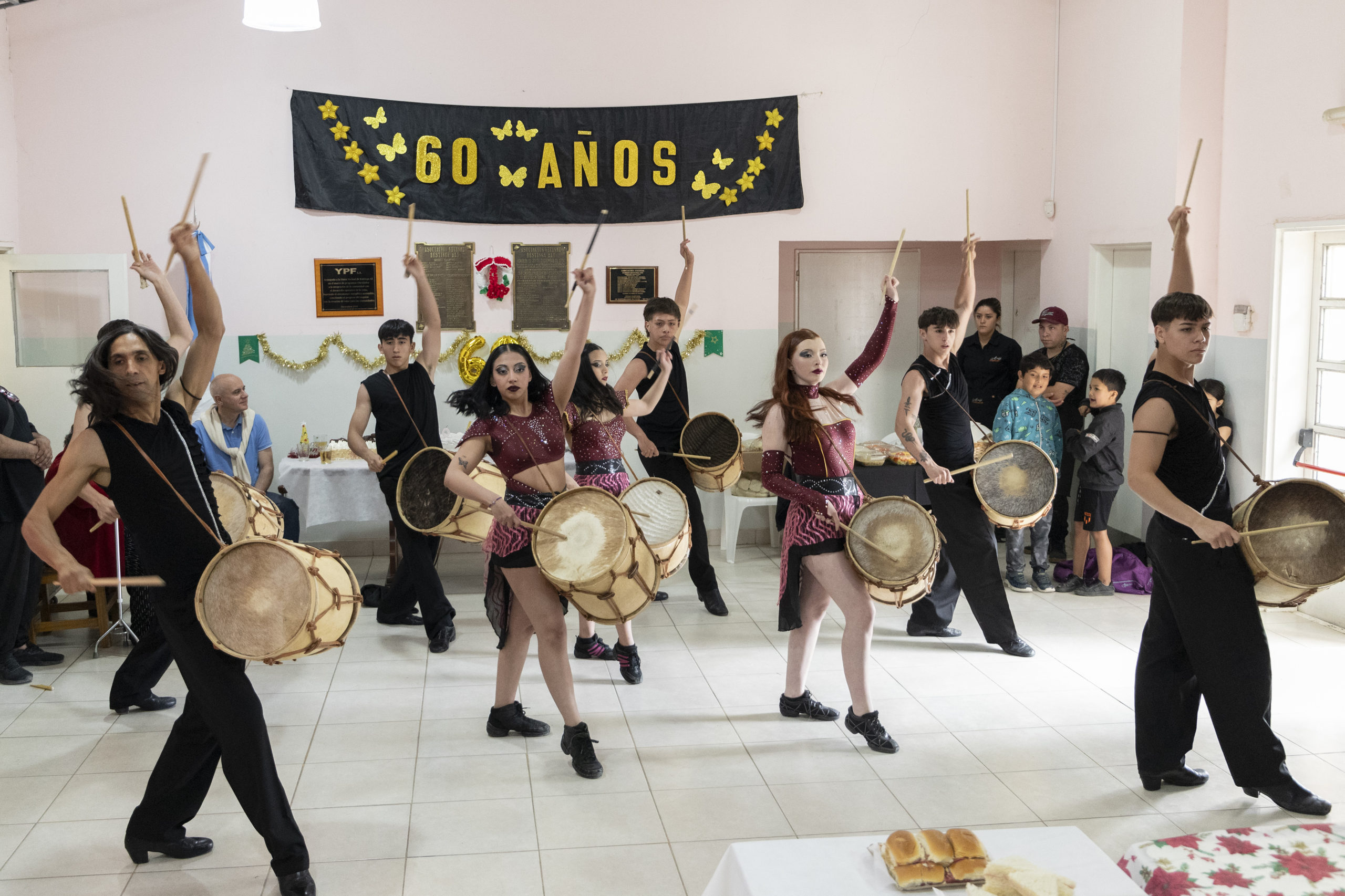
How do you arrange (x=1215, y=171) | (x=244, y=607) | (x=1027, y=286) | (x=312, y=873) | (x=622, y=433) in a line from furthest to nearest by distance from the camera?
(x=1027, y=286) < (x=1215, y=171) < (x=622, y=433) < (x=312, y=873) < (x=244, y=607)

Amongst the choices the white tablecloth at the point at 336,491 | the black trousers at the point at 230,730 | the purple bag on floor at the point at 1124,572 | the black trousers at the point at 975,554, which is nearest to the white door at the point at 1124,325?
the purple bag on floor at the point at 1124,572

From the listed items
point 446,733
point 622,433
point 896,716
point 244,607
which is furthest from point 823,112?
point 244,607

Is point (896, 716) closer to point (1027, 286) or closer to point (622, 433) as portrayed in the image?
point (622, 433)

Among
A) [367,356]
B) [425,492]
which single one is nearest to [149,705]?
[425,492]

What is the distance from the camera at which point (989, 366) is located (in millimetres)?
8328

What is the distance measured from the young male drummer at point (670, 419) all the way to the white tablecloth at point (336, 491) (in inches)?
78.2

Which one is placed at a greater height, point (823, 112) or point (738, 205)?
point (823, 112)

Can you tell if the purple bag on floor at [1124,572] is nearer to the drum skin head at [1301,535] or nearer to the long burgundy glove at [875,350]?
the long burgundy glove at [875,350]

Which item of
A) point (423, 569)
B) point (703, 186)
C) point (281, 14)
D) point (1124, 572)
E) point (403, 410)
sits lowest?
point (1124, 572)

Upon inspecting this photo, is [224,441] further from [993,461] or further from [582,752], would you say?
[993,461]

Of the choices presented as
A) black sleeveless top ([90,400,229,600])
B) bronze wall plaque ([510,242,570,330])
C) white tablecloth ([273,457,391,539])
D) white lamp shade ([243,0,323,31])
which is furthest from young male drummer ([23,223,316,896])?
bronze wall plaque ([510,242,570,330])

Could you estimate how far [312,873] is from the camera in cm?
361

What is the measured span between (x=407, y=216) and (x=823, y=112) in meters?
3.32

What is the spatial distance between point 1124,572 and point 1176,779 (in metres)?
3.26
